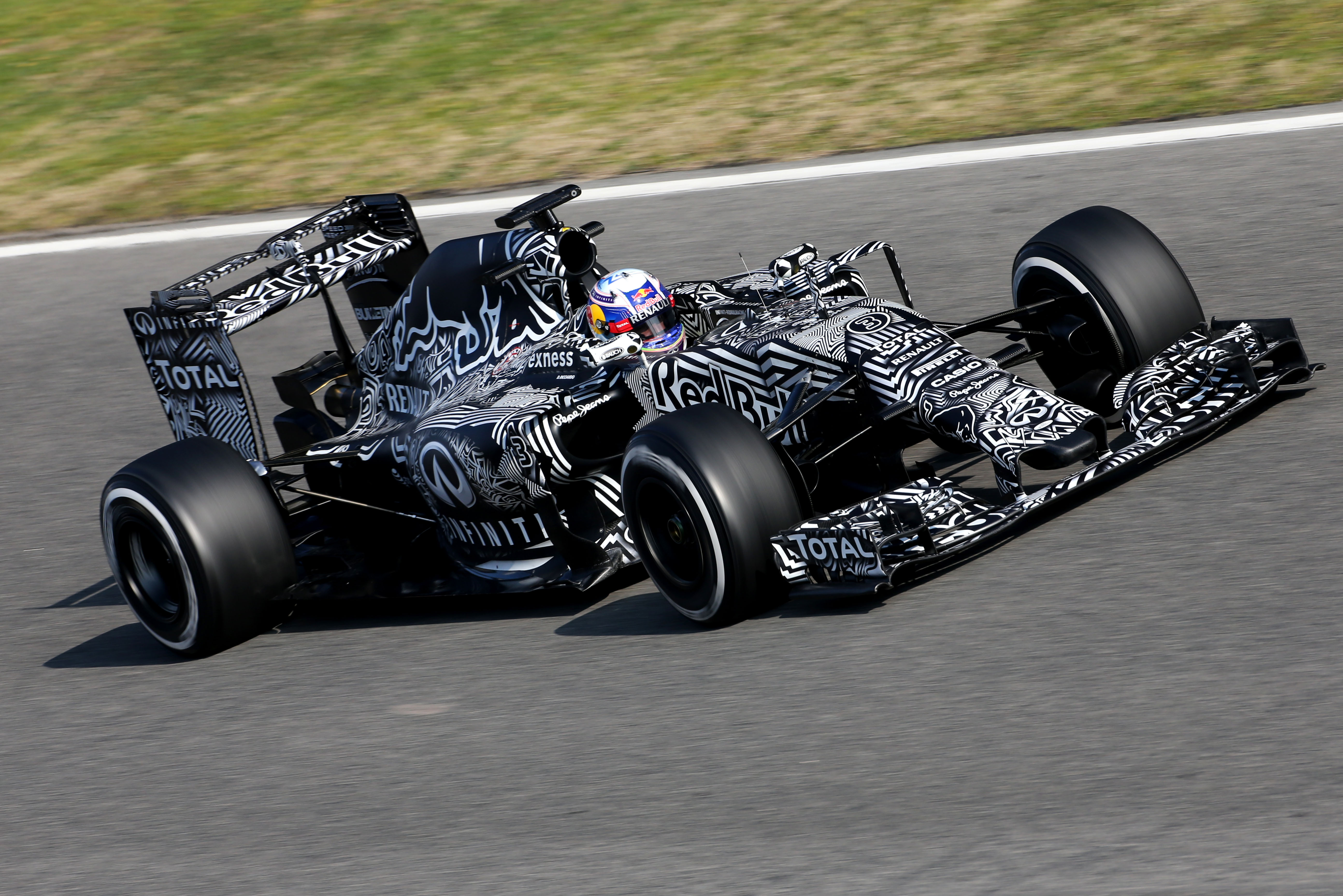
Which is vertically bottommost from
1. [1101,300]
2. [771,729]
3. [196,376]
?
[771,729]

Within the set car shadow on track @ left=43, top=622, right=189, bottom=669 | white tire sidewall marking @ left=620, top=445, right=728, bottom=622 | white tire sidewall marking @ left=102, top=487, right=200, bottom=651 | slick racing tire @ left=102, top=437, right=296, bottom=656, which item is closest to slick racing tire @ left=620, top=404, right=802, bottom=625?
white tire sidewall marking @ left=620, top=445, right=728, bottom=622

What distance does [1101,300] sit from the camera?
20.9ft

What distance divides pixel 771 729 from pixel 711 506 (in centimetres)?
79

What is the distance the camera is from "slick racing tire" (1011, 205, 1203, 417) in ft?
20.9

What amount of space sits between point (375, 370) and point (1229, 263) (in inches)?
181

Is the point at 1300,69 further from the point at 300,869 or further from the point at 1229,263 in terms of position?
the point at 300,869

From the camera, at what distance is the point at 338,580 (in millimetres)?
6629

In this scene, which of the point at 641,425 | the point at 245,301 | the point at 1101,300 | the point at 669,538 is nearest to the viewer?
the point at 669,538

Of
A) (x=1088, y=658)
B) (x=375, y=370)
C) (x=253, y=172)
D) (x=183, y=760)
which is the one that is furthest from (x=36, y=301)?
(x=1088, y=658)

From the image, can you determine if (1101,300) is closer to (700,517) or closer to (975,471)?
(975,471)

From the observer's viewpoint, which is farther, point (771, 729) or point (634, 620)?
point (634, 620)

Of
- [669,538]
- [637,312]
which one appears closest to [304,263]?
[637,312]

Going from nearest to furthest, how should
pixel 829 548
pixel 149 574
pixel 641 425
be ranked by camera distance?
pixel 829 548 < pixel 641 425 < pixel 149 574

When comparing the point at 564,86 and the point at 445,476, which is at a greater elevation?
the point at 564,86
